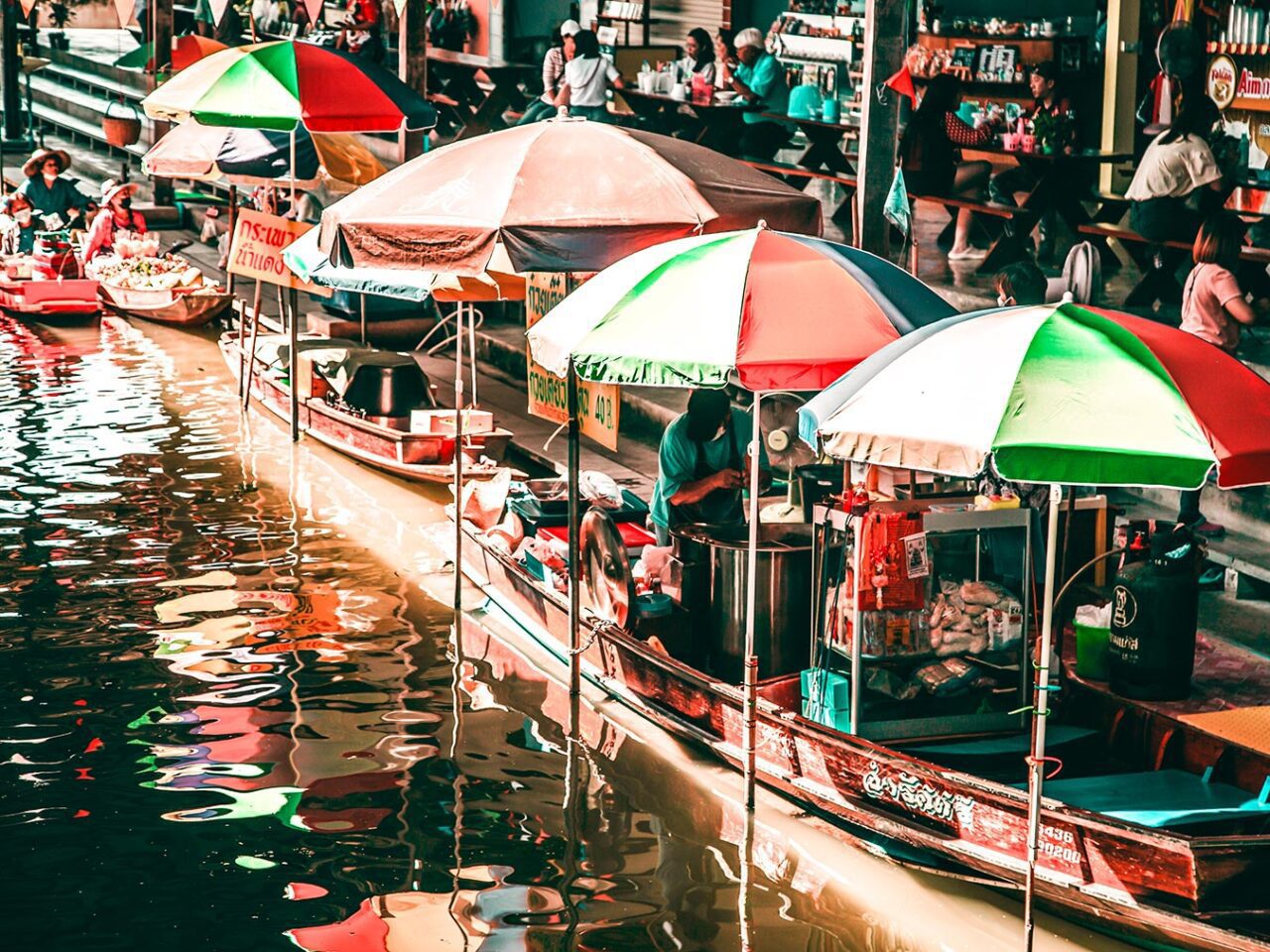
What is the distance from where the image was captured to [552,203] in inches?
381

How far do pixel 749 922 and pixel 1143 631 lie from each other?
218 cm

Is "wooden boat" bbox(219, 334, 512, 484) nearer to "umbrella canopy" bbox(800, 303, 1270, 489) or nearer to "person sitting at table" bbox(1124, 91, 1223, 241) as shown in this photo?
"person sitting at table" bbox(1124, 91, 1223, 241)

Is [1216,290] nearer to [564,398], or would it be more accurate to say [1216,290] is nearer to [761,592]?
[761,592]

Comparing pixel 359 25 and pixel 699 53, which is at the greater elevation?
pixel 359 25

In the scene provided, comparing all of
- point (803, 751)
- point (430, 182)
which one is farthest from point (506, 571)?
point (803, 751)

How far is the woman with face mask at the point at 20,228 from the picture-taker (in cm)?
2194

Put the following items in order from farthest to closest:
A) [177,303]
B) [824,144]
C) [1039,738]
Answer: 1. [177,303]
2. [824,144]
3. [1039,738]

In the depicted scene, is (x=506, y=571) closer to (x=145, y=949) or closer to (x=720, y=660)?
(x=720, y=660)

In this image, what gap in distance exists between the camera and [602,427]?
959 centimetres

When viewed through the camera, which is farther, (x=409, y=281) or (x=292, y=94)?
(x=292, y=94)

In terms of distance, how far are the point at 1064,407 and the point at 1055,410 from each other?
3cm

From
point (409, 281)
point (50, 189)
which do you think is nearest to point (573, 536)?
point (409, 281)

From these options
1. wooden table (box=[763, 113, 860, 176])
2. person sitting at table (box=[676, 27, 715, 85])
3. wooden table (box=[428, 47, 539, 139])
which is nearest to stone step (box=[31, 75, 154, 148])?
wooden table (box=[428, 47, 539, 139])

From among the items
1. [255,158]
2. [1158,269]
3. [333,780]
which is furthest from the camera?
A: [255,158]
